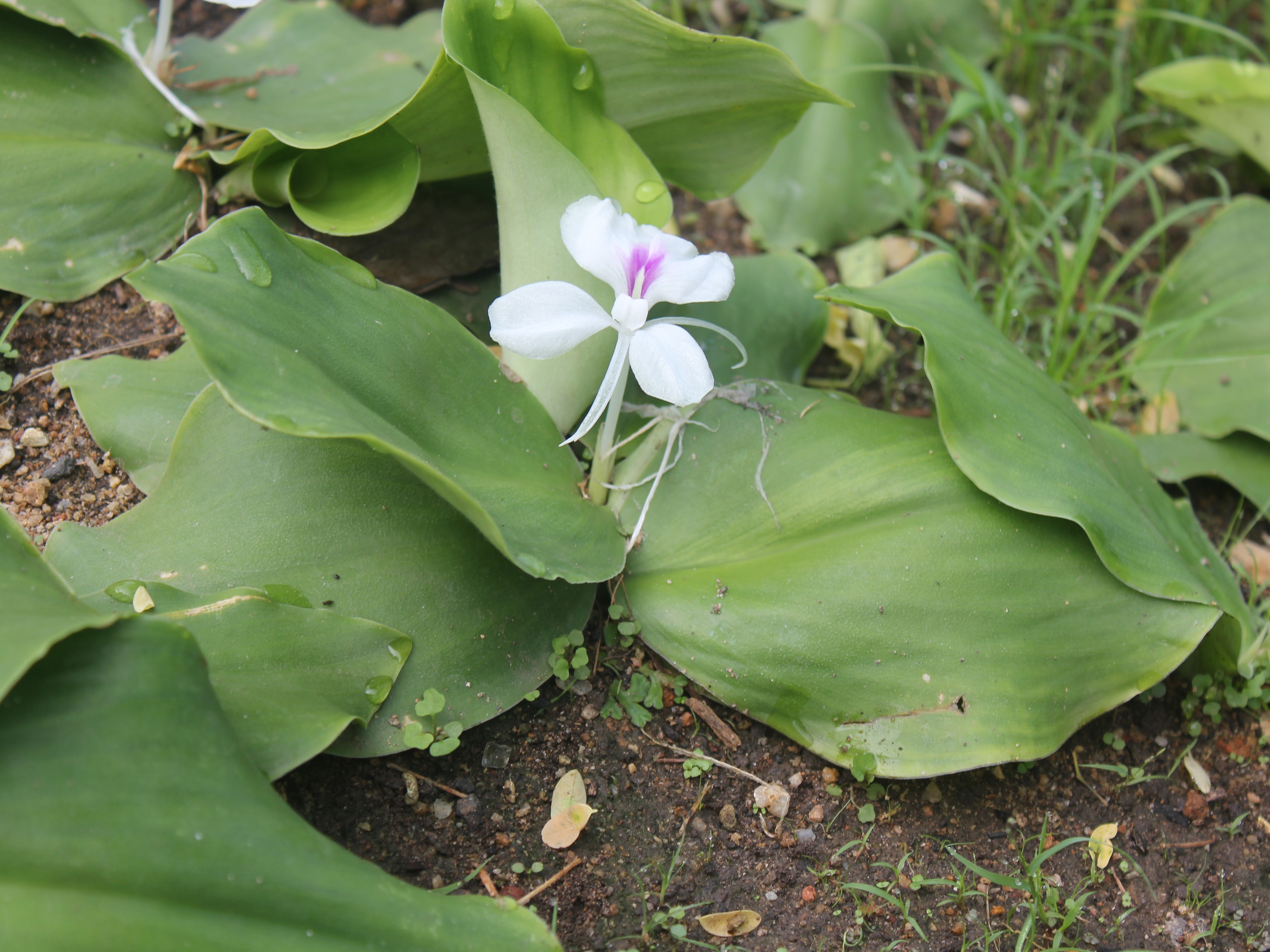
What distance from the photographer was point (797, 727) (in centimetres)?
132

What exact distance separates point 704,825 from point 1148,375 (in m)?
1.38

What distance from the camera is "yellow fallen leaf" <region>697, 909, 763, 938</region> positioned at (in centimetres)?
121

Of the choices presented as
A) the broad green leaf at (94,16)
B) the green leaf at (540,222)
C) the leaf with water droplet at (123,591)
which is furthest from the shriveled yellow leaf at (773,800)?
the broad green leaf at (94,16)

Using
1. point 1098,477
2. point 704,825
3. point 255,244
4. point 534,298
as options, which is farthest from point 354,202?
point 1098,477

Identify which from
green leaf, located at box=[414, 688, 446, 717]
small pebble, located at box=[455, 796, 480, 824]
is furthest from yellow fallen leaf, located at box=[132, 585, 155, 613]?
small pebble, located at box=[455, 796, 480, 824]

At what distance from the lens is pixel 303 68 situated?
1811mm

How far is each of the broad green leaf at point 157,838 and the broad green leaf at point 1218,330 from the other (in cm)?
164

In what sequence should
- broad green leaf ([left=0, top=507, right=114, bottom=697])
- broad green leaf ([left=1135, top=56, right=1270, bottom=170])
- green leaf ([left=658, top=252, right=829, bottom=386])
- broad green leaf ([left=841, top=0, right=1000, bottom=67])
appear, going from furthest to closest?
1. broad green leaf ([left=841, top=0, right=1000, bottom=67])
2. broad green leaf ([left=1135, top=56, right=1270, bottom=170])
3. green leaf ([left=658, top=252, right=829, bottom=386])
4. broad green leaf ([left=0, top=507, right=114, bottom=697])

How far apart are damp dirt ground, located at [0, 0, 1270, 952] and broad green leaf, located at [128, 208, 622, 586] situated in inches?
10.3

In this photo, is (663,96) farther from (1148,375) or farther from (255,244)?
(1148,375)

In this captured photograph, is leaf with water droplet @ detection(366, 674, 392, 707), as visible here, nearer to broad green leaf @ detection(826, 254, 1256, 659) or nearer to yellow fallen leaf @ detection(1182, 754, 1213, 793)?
broad green leaf @ detection(826, 254, 1256, 659)

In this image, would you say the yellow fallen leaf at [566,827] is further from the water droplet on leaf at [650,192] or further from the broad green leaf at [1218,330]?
the broad green leaf at [1218,330]

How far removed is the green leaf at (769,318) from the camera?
5.22 feet

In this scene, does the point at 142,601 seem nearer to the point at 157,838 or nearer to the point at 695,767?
the point at 157,838
